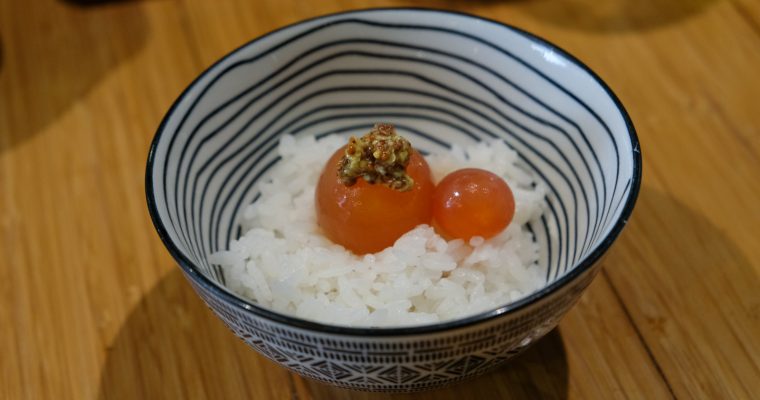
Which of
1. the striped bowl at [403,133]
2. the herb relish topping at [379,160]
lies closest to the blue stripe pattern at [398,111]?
the striped bowl at [403,133]

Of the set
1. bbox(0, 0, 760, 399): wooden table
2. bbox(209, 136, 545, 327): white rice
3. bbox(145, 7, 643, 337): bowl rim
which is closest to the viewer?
bbox(145, 7, 643, 337): bowl rim

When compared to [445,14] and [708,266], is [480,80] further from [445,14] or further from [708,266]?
[708,266]

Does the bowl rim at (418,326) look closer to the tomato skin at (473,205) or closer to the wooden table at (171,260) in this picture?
the tomato skin at (473,205)

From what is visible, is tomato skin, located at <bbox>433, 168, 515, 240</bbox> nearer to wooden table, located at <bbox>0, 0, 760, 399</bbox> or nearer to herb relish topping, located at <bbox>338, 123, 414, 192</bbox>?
herb relish topping, located at <bbox>338, 123, 414, 192</bbox>

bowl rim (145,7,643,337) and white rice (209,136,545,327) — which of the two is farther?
white rice (209,136,545,327)

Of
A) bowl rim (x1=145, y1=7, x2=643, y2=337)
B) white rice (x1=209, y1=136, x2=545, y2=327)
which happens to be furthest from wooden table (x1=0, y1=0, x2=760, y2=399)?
bowl rim (x1=145, y1=7, x2=643, y2=337)

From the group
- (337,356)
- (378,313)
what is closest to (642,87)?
(378,313)

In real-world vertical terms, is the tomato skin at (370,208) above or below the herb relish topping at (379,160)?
below
